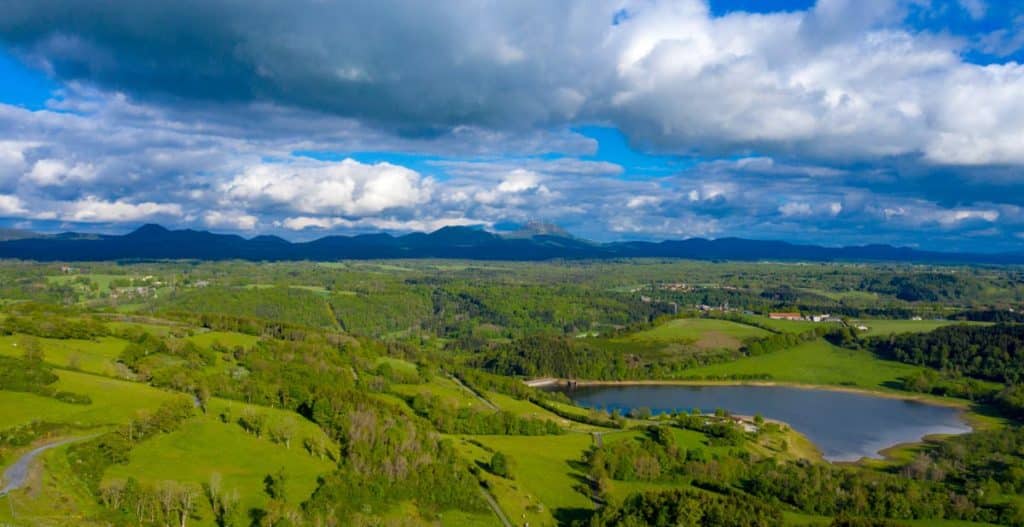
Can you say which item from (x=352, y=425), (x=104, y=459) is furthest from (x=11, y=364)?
(x=352, y=425)

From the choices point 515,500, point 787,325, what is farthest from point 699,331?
point 515,500

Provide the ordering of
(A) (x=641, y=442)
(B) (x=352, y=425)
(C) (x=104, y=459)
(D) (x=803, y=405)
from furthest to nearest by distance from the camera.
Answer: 1. (D) (x=803, y=405)
2. (A) (x=641, y=442)
3. (B) (x=352, y=425)
4. (C) (x=104, y=459)

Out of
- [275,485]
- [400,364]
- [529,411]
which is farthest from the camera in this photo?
[400,364]

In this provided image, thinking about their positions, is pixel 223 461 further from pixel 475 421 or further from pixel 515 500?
pixel 475 421

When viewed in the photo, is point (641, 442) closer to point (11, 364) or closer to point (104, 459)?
point (104, 459)

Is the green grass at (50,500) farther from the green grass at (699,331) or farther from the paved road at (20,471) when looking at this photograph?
the green grass at (699,331)

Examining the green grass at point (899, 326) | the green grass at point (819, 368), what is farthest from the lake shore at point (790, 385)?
the green grass at point (899, 326)
